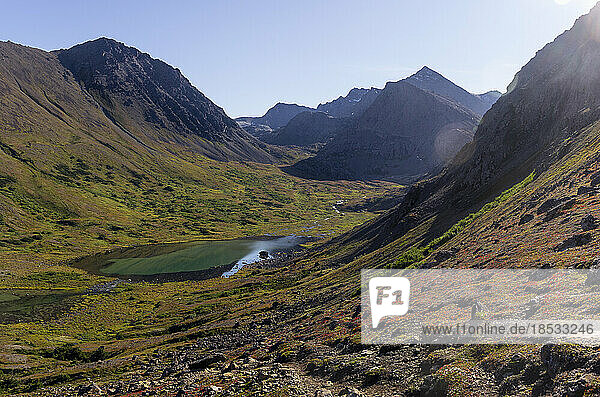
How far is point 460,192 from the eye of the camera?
85.9 meters

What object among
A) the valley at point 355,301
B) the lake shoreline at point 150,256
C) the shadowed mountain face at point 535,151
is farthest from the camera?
the lake shoreline at point 150,256

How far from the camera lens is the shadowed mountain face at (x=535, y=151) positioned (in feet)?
149

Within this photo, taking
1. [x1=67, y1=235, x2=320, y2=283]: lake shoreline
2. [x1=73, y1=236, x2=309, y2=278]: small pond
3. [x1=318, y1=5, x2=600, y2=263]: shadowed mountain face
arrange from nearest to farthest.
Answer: [x1=318, y1=5, x2=600, y2=263]: shadowed mountain face → [x1=67, y1=235, x2=320, y2=283]: lake shoreline → [x1=73, y1=236, x2=309, y2=278]: small pond

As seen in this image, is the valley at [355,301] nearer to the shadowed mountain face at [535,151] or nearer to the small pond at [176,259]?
the shadowed mountain face at [535,151]

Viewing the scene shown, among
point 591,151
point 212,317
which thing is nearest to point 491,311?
point 591,151

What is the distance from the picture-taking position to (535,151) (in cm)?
7588

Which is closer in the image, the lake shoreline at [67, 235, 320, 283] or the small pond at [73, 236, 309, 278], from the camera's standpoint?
the lake shoreline at [67, 235, 320, 283]

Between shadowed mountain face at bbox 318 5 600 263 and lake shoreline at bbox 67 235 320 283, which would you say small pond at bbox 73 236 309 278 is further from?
shadowed mountain face at bbox 318 5 600 263

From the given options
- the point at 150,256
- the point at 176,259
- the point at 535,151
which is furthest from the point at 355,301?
the point at 150,256

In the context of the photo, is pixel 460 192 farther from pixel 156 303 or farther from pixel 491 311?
pixel 156 303

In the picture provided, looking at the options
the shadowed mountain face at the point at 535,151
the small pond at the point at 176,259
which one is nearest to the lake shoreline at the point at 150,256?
the small pond at the point at 176,259

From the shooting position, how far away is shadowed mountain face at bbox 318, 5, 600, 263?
45406mm

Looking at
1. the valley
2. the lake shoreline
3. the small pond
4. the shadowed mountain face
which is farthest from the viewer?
the small pond

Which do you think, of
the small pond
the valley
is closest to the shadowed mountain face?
the valley
